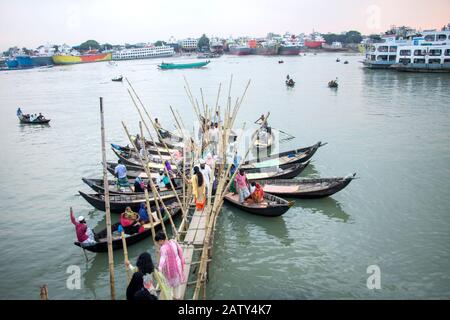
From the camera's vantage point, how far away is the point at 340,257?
8062mm

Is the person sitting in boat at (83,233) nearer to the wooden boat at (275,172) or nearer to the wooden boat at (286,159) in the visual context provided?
the wooden boat at (275,172)

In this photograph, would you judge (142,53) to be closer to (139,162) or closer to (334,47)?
(334,47)

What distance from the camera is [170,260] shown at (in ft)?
17.6

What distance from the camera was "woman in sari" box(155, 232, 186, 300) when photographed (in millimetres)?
5316

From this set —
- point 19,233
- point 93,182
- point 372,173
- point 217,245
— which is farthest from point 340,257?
point 19,233

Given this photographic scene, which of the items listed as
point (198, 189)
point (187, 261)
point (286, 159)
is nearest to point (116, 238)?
point (187, 261)

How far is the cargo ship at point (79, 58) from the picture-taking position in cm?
9419

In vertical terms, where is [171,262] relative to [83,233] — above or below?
above

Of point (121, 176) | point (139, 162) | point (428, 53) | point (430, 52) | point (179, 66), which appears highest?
point (430, 52)

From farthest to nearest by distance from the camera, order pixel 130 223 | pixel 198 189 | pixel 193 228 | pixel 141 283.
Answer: pixel 198 189
pixel 130 223
pixel 193 228
pixel 141 283

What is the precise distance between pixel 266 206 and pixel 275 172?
9.73 ft

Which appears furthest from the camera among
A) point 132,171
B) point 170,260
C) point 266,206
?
point 132,171

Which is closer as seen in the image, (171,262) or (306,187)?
(171,262)
